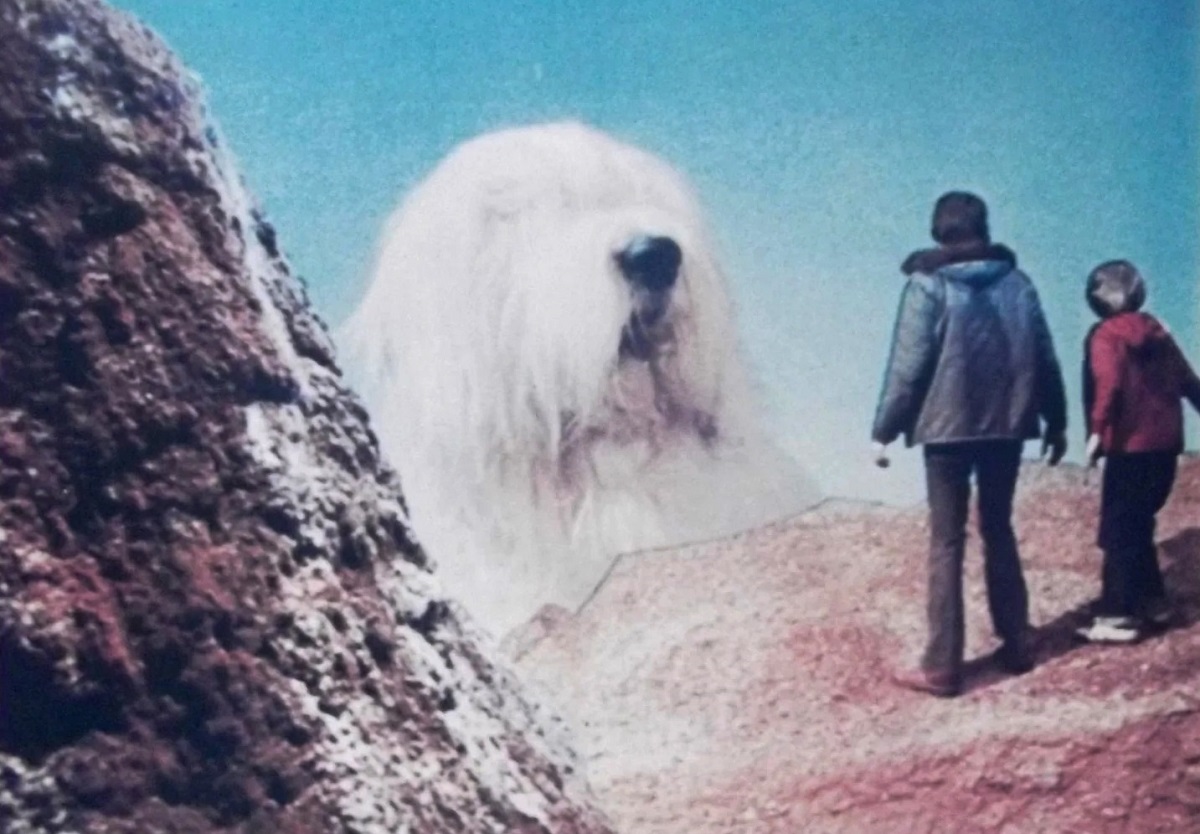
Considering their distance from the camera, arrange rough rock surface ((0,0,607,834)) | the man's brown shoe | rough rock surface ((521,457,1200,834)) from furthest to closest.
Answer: the man's brown shoe < rough rock surface ((521,457,1200,834)) < rough rock surface ((0,0,607,834))

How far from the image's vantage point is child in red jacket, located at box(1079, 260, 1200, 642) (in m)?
3.38

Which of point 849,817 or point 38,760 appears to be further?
point 849,817

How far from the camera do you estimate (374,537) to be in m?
2.81

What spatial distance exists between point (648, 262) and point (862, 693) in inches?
43.5

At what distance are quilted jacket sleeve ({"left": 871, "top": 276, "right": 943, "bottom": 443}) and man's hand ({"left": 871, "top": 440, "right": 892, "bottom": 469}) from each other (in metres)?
0.01

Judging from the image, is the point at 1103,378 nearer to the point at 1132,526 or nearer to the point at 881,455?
the point at 1132,526

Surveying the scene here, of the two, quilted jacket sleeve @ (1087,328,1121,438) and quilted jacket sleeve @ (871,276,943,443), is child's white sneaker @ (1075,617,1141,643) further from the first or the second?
quilted jacket sleeve @ (871,276,943,443)

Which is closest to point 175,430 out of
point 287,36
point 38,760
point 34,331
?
point 34,331

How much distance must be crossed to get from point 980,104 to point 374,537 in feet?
6.24

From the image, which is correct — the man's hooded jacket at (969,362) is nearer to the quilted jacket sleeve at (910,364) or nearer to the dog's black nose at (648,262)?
the quilted jacket sleeve at (910,364)

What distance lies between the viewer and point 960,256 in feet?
11.3

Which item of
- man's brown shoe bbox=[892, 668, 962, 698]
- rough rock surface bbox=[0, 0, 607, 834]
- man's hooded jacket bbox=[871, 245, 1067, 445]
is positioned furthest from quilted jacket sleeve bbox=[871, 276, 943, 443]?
rough rock surface bbox=[0, 0, 607, 834]

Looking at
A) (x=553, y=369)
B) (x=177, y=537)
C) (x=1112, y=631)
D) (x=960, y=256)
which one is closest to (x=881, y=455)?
(x=960, y=256)

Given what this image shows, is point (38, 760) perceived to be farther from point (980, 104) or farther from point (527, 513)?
point (980, 104)
